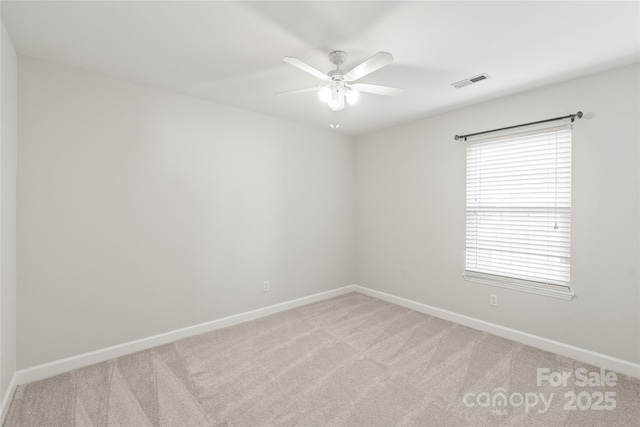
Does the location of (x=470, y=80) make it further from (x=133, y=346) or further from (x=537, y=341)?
(x=133, y=346)

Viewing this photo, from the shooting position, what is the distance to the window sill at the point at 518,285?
2.69 meters

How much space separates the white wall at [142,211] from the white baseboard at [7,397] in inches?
5.8

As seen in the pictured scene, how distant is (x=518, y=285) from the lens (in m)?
2.97

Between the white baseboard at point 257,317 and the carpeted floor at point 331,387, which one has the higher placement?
the white baseboard at point 257,317

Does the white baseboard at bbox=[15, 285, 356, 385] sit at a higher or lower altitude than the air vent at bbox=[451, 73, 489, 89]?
lower

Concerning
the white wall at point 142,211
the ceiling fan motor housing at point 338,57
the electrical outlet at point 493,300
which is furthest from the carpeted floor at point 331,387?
the ceiling fan motor housing at point 338,57

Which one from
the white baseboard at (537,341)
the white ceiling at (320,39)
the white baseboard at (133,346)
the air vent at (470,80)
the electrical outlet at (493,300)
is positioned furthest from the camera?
the electrical outlet at (493,300)

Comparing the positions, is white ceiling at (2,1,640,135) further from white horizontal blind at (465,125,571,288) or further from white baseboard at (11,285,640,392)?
white baseboard at (11,285,640,392)

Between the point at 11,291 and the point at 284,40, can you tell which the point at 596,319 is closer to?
the point at 284,40

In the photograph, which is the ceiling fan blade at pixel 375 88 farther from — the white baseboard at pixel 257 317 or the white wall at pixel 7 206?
the white baseboard at pixel 257 317

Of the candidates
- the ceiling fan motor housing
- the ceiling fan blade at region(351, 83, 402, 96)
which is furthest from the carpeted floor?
the ceiling fan motor housing

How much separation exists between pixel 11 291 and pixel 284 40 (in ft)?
8.61

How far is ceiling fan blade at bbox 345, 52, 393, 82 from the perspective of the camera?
5.69 feet

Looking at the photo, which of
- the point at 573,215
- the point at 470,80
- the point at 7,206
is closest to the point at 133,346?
the point at 7,206
